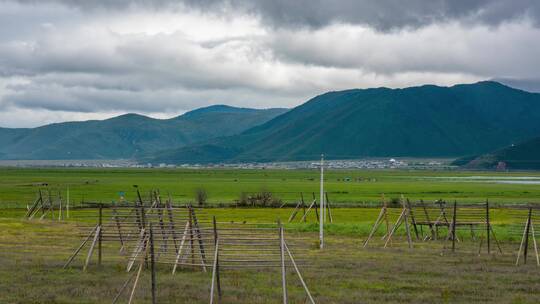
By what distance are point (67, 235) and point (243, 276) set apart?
18884mm

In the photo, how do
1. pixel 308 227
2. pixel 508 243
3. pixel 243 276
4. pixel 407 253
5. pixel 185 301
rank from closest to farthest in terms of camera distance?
pixel 185 301 < pixel 243 276 < pixel 407 253 < pixel 508 243 < pixel 308 227

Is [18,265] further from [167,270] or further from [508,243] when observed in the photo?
[508,243]

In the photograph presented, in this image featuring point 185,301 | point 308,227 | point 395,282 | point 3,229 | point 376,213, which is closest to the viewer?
point 185,301

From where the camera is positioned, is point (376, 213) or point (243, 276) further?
point (376, 213)

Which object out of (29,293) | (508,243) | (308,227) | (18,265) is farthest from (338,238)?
(29,293)

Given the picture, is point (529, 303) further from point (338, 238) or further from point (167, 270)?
point (338, 238)

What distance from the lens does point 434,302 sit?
20.4 meters

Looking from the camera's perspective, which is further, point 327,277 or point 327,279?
point 327,277

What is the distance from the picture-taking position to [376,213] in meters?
65.9

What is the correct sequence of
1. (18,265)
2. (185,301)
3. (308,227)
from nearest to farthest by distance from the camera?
(185,301)
(18,265)
(308,227)

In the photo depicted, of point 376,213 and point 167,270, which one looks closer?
point 167,270

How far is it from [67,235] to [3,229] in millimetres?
5005

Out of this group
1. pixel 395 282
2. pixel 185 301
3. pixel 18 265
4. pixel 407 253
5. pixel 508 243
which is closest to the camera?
pixel 185 301

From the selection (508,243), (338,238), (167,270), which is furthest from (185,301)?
(508,243)
